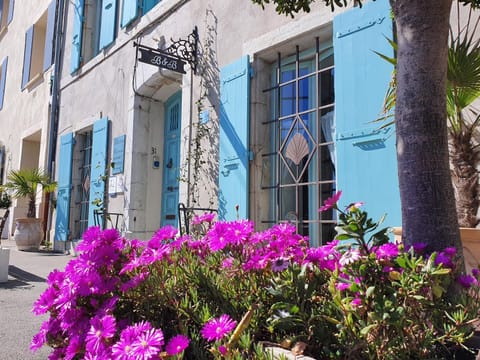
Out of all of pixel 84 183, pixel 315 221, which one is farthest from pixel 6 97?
pixel 315 221

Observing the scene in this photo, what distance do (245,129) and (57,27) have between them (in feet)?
23.7

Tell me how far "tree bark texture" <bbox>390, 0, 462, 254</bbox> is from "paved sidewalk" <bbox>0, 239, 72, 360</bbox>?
2.10 metres

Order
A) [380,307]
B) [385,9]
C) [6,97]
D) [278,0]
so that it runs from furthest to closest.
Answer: [6,97] → [385,9] → [278,0] → [380,307]

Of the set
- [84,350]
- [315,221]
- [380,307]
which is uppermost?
[315,221]

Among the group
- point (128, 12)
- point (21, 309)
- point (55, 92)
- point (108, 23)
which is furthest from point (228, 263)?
point (55, 92)

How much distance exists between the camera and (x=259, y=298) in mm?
1292

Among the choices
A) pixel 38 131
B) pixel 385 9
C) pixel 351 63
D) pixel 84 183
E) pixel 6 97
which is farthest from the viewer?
pixel 6 97

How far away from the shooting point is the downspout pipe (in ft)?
29.8

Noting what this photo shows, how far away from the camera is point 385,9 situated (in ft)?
10.5

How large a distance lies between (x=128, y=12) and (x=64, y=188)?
3644 mm

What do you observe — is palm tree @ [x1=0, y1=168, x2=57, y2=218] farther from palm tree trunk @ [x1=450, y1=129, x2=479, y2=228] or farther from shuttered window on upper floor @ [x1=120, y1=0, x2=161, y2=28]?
palm tree trunk @ [x1=450, y1=129, x2=479, y2=228]

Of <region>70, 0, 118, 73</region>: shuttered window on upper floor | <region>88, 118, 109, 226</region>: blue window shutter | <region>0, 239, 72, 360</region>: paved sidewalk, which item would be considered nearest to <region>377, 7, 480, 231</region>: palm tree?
<region>0, 239, 72, 360</region>: paved sidewalk

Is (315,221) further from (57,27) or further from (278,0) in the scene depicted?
(57,27)

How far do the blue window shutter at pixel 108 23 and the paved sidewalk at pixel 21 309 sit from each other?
413 cm
